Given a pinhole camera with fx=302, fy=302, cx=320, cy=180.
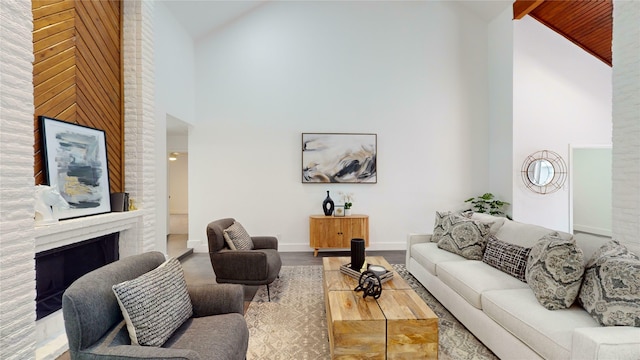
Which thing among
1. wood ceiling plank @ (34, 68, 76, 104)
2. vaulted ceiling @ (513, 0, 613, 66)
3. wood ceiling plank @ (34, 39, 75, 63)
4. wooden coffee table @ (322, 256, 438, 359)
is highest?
vaulted ceiling @ (513, 0, 613, 66)

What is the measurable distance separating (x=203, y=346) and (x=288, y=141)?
421 cm

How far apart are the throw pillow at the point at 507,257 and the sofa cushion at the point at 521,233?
7 cm

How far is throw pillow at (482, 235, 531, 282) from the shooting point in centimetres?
260

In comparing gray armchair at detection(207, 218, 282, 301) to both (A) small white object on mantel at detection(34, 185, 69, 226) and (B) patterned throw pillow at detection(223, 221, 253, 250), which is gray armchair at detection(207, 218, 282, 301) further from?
(A) small white object on mantel at detection(34, 185, 69, 226)

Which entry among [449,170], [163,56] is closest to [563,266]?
[449,170]

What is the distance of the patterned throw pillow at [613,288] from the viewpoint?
1622 millimetres

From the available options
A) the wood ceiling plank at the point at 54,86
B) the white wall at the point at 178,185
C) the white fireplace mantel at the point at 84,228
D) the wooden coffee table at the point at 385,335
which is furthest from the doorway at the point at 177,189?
the wooden coffee table at the point at 385,335

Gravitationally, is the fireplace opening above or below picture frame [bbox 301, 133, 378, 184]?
below

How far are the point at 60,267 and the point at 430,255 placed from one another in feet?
11.7

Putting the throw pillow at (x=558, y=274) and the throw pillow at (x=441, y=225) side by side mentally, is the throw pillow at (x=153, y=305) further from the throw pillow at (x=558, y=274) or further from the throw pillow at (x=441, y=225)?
the throw pillow at (x=441, y=225)

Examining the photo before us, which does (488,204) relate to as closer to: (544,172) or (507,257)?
(544,172)

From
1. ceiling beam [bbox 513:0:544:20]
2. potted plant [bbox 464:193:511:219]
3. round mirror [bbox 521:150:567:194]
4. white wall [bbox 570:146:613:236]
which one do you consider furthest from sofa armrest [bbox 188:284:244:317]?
white wall [bbox 570:146:613:236]

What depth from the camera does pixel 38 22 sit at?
239cm

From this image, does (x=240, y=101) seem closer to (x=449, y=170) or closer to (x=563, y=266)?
(x=449, y=170)
